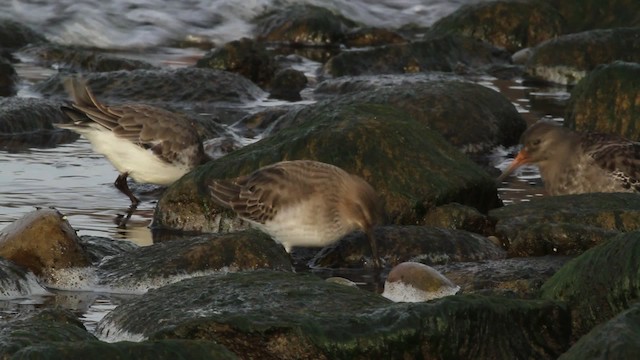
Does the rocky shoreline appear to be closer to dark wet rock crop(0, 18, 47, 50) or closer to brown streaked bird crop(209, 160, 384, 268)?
dark wet rock crop(0, 18, 47, 50)

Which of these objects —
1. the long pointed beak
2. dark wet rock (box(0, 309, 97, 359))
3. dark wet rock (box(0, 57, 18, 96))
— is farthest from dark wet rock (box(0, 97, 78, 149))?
dark wet rock (box(0, 309, 97, 359))

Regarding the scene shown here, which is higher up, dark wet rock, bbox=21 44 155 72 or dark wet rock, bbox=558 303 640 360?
dark wet rock, bbox=558 303 640 360

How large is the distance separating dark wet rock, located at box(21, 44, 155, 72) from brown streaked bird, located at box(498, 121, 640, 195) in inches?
251

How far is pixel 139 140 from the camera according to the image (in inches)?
400

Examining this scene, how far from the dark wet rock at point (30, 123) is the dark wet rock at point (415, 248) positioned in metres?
4.29

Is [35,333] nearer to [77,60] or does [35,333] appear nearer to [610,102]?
[610,102]

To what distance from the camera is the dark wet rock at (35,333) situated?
542 cm

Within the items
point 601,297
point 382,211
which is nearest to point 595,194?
point 382,211

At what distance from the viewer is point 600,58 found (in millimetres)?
15570

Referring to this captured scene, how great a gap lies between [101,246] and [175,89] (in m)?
5.97

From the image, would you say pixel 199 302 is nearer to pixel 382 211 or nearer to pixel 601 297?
pixel 601 297

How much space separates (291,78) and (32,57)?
338 centimetres

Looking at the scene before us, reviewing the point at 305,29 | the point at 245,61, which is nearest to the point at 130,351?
the point at 245,61

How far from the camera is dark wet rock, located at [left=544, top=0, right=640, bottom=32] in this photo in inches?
726
